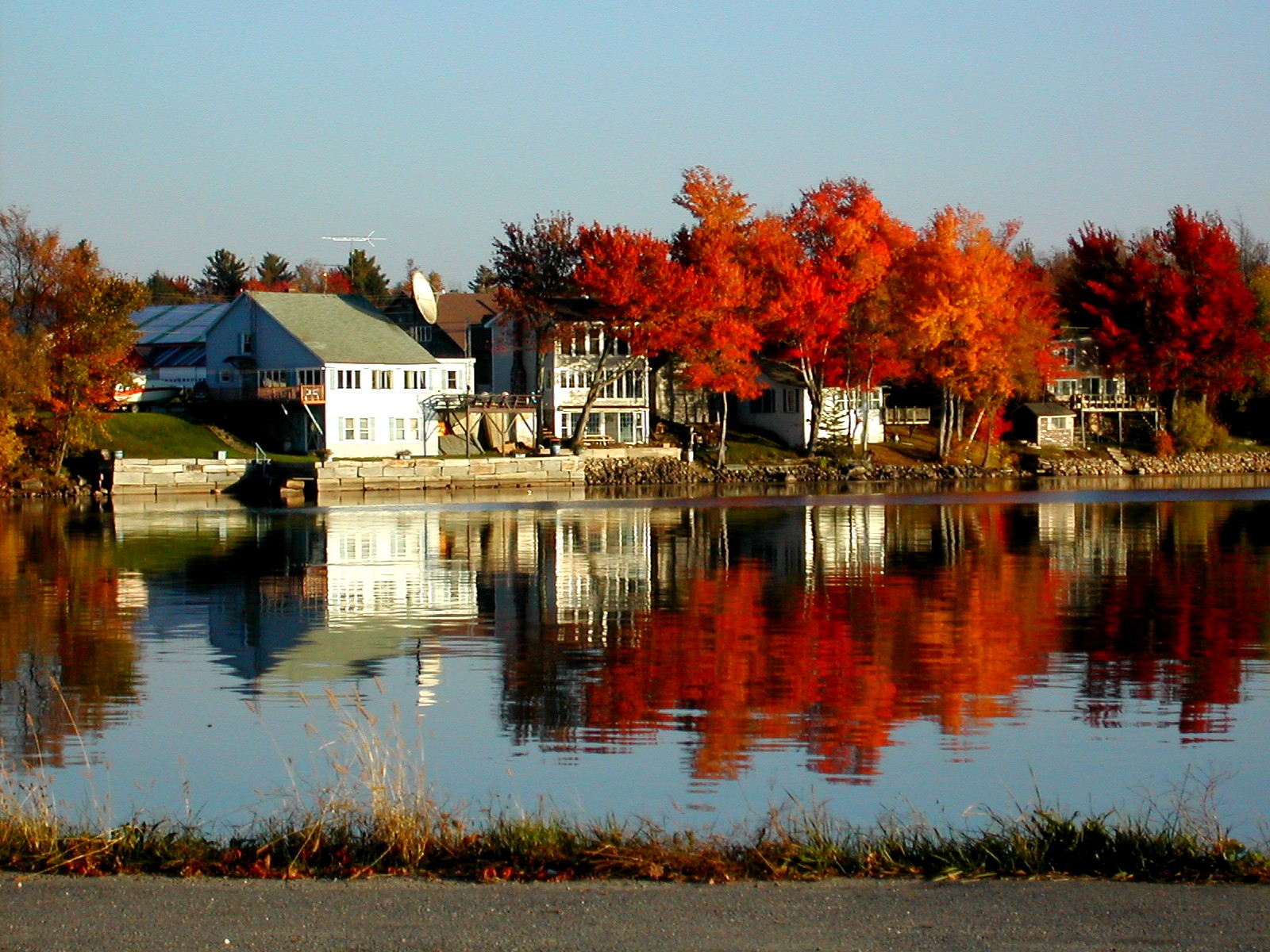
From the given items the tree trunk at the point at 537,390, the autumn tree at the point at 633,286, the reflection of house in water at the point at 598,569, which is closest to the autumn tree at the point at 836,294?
the autumn tree at the point at 633,286

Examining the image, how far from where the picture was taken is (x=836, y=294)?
75438 millimetres

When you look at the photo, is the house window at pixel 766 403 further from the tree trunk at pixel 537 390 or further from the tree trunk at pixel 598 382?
the tree trunk at pixel 537 390

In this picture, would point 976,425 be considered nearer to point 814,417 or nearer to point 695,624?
point 814,417

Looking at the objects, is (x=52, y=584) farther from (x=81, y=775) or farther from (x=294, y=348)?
(x=294, y=348)

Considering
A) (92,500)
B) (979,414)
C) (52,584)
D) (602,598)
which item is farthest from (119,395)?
(602,598)

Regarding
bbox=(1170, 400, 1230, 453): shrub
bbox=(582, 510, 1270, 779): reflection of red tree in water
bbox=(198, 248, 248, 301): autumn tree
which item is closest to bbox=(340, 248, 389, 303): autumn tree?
bbox=(198, 248, 248, 301): autumn tree

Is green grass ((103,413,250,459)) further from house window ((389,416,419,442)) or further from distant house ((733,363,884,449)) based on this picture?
distant house ((733,363,884,449))

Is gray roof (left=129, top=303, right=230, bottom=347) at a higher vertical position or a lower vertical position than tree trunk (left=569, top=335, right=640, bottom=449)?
higher

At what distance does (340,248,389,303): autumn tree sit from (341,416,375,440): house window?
5491 centimetres

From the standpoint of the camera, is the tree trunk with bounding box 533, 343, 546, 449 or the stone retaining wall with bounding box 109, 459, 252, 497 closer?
the stone retaining wall with bounding box 109, 459, 252, 497

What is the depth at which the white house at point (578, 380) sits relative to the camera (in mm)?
79188

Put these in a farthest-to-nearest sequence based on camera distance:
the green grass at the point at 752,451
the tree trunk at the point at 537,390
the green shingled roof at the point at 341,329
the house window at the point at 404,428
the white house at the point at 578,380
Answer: the white house at the point at 578,380
the green grass at the point at 752,451
the tree trunk at the point at 537,390
the house window at the point at 404,428
the green shingled roof at the point at 341,329

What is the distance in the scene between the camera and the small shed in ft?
279

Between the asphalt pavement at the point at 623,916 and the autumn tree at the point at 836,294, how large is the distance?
66.5 meters
